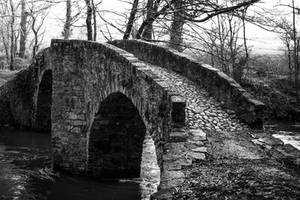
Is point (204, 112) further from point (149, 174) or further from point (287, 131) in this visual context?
point (287, 131)

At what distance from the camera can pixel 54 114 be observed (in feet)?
38.8

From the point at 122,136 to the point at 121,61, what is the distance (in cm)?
270

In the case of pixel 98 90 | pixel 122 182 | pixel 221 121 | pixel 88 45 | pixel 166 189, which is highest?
pixel 88 45

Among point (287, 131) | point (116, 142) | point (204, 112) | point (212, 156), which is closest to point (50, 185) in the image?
point (116, 142)

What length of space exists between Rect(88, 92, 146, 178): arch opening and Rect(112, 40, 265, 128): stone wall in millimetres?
1533

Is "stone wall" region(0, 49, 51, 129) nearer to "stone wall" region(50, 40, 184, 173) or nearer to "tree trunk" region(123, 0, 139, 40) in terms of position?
"tree trunk" region(123, 0, 139, 40)

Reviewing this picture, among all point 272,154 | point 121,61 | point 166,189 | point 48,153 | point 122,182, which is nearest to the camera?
point 166,189

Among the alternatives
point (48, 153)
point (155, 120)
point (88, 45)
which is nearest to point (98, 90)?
point (88, 45)

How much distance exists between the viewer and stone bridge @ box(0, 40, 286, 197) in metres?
6.58

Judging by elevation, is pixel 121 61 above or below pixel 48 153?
above

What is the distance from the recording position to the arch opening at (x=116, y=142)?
10469 millimetres

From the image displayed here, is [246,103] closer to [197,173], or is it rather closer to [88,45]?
[197,173]

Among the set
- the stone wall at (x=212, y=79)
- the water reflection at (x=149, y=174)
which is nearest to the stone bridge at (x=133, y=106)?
the stone wall at (x=212, y=79)

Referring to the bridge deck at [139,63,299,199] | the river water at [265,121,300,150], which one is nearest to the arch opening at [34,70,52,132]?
the river water at [265,121,300,150]
